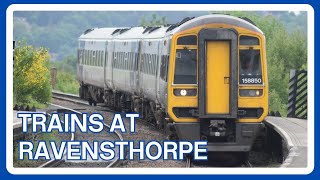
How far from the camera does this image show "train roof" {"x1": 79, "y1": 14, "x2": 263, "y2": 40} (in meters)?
15.8

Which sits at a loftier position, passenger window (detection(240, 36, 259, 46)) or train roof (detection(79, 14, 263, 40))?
train roof (detection(79, 14, 263, 40))

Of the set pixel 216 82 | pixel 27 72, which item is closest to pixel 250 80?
pixel 216 82

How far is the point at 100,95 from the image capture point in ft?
97.8

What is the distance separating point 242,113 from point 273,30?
32.9 m

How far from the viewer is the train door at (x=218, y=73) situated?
15.6 metres

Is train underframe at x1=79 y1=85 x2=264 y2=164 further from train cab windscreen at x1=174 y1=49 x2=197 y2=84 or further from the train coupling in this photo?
train cab windscreen at x1=174 y1=49 x2=197 y2=84

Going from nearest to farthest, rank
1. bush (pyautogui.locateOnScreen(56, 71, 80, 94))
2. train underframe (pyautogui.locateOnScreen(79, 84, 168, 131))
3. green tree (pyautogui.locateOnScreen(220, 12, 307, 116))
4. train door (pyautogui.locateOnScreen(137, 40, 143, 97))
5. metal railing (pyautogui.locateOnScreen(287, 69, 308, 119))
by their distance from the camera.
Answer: train underframe (pyautogui.locateOnScreen(79, 84, 168, 131)) → train door (pyautogui.locateOnScreen(137, 40, 143, 97)) → metal railing (pyautogui.locateOnScreen(287, 69, 308, 119)) → green tree (pyautogui.locateOnScreen(220, 12, 307, 116)) → bush (pyautogui.locateOnScreen(56, 71, 80, 94))

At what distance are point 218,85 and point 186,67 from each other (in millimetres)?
678

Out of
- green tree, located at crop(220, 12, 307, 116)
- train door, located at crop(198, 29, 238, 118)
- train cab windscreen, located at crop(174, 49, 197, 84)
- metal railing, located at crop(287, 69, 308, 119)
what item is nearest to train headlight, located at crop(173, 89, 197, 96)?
train cab windscreen, located at crop(174, 49, 197, 84)

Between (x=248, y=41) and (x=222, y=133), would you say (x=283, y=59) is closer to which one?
(x=248, y=41)

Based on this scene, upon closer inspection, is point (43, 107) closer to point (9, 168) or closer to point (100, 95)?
point (100, 95)

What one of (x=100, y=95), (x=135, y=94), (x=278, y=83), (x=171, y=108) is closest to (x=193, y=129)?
(x=171, y=108)

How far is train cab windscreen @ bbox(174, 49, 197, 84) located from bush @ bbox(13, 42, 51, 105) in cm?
424

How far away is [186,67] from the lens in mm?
16094
